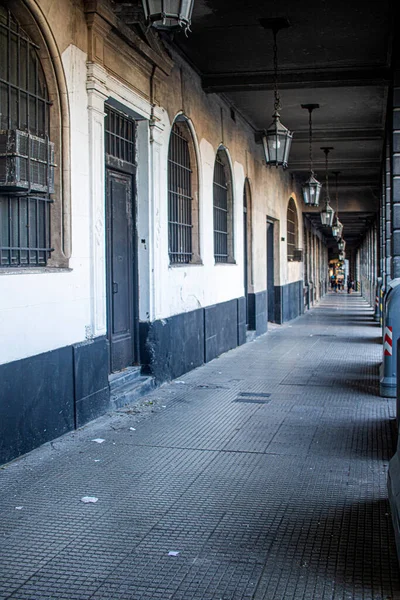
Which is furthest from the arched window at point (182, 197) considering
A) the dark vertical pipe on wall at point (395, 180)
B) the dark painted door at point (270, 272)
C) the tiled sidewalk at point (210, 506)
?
the dark painted door at point (270, 272)

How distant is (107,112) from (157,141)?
1185mm

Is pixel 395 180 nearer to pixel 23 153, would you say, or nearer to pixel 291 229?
pixel 23 153

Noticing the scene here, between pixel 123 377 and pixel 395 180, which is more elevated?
pixel 395 180

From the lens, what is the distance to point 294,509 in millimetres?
4547

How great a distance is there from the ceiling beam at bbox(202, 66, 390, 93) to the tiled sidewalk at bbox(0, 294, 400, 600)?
5.50 meters

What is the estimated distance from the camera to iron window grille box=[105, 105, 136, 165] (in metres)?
8.01

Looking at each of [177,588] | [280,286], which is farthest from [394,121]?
[280,286]

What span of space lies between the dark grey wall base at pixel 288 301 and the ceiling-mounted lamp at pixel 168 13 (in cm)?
1512

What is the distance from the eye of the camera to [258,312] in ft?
53.9

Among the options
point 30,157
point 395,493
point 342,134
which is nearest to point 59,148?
point 30,157

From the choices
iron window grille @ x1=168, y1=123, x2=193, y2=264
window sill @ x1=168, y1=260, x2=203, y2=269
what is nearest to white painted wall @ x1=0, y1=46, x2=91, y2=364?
window sill @ x1=168, y1=260, x2=203, y2=269

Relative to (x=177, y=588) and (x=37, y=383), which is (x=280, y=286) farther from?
(x=177, y=588)

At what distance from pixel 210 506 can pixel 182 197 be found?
22.8 ft

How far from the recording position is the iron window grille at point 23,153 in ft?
18.0
